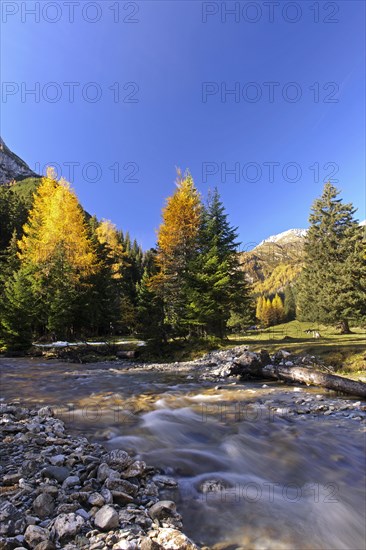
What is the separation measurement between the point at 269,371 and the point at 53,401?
877cm

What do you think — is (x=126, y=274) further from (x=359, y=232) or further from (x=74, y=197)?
(x=359, y=232)

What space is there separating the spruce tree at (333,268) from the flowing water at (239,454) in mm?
17480

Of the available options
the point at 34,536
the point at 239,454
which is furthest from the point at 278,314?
the point at 34,536

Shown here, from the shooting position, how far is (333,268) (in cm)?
2561

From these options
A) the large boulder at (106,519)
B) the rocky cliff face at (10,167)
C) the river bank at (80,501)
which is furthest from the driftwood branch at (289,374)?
the rocky cliff face at (10,167)

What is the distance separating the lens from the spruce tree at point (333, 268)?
23.5 m

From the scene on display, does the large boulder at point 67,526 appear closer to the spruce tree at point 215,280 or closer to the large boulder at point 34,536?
the large boulder at point 34,536

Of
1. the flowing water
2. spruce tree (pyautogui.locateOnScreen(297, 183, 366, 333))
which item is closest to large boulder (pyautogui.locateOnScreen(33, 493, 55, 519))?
the flowing water

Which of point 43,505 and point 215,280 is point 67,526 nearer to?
point 43,505

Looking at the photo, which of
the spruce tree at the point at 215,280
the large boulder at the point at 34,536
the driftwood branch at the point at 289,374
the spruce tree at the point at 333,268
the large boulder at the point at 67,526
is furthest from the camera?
the spruce tree at the point at 333,268

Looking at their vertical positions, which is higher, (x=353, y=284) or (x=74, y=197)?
(x=74, y=197)

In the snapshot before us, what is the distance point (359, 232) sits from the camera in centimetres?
2627

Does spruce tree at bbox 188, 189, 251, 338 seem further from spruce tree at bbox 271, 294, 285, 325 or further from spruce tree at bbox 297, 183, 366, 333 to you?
spruce tree at bbox 271, 294, 285, 325

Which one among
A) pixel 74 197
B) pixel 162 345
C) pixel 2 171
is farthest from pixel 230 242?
pixel 2 171
